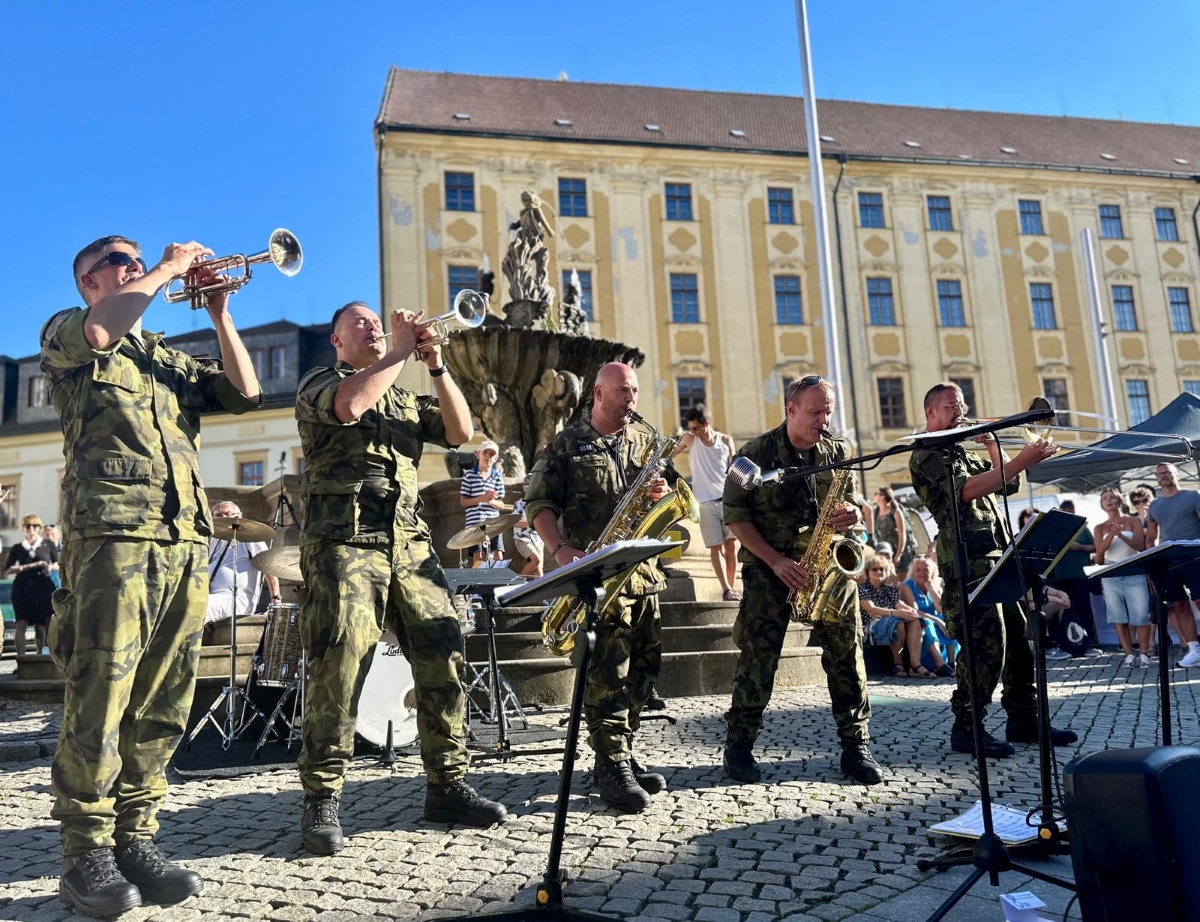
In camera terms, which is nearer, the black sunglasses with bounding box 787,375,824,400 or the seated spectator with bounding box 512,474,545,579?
the black sunglasses with bounding box 787,375,824,400

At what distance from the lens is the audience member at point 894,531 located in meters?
13.3

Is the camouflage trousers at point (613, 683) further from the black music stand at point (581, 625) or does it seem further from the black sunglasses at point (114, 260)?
the black sunglasses at point (114, 260)

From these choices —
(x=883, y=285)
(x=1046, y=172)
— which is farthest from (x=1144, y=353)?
(x=883, y=285)

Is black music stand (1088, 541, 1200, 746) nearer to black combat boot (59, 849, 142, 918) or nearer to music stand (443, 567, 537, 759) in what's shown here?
music stand (443, 567, 537, 759)

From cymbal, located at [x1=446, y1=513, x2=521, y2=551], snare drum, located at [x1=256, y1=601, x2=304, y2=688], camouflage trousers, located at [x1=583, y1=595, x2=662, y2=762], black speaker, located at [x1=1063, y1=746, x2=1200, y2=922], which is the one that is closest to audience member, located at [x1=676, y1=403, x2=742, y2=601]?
cymbal, located at [x1=446, y1=513, x2=521, y2=551]

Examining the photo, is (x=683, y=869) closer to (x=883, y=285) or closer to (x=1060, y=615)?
(x=1060, y=615)

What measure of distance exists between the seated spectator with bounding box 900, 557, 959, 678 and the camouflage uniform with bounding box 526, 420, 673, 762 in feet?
20.3

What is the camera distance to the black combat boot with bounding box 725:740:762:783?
512 cm

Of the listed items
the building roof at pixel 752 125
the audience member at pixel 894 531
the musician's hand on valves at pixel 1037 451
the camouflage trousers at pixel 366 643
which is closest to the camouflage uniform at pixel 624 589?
the camouflage trousers at pixel 366 643

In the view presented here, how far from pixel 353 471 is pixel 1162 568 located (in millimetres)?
3463

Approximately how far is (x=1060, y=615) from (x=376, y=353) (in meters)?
10.5

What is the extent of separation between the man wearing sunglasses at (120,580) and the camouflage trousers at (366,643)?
1.62 ft

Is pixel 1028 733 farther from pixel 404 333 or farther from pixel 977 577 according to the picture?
pixel 404 333

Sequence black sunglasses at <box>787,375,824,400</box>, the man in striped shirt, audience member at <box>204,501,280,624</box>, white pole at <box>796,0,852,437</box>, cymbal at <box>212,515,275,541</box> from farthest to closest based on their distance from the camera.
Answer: white pole at <box>796,0,852,437</box>, the man in striped shirt, audience member at <box>204,501,280,624</box>, cymbal at <box>212,515,275,541</box>, black sunglasses at <box>787,375,824,400</box>
